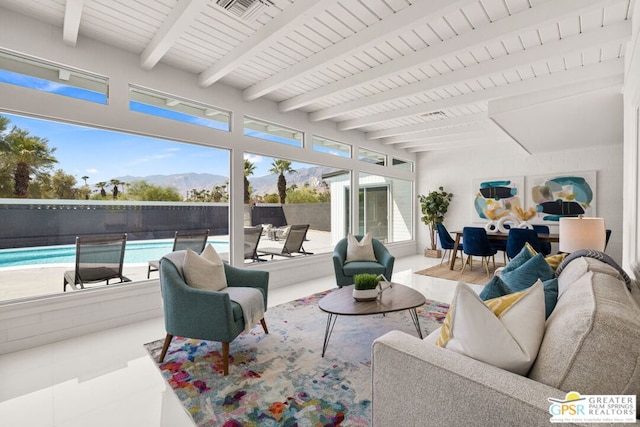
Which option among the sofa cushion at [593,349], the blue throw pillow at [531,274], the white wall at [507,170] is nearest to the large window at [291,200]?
the white wall at [507,170]

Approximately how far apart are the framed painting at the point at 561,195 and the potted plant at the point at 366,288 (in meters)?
5.75

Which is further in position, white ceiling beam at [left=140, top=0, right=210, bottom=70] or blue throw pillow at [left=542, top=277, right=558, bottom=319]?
white ceiling beam at [left=140, top=0, right=210, bottom=70]

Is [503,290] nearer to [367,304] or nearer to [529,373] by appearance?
[529,373]

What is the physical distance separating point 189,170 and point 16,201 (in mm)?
1649

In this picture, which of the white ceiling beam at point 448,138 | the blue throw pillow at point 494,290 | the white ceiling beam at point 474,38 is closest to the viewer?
the blue throw pillow at point 494,290

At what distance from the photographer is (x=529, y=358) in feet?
3.67

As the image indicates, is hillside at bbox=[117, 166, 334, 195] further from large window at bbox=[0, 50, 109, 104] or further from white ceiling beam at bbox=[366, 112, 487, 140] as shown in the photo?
white ceiling beam at bbox=[366, 112, 487, 140]

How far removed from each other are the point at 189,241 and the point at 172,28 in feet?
7.74

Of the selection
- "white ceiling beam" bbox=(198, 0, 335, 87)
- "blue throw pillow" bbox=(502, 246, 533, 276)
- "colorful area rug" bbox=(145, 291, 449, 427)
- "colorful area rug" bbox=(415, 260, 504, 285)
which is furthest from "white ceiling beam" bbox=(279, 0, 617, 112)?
"colorful area rug" bbox=(415, 260, 504, 285)

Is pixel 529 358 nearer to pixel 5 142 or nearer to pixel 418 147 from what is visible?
pixel 5 142

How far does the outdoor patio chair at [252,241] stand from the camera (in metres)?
4.54

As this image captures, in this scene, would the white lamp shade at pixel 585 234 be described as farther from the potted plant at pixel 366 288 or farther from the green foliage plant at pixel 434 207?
the green foliage plant at pixel 434 207

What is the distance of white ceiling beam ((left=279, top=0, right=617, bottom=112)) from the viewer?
7.75 ft

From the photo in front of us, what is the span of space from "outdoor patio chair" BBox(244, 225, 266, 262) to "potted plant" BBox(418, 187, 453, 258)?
15.9 feet
